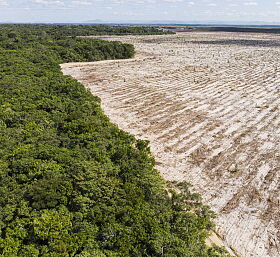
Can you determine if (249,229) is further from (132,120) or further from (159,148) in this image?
(132,120)

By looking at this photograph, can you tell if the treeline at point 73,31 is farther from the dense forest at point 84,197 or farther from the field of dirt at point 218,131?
the dense forest at point 84,197

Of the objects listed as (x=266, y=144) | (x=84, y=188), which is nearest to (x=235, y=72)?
(x=266, y=144)

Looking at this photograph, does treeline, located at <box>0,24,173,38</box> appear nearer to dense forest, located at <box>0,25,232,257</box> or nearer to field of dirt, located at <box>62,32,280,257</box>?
field of dirt, located at <box>62,32,280,257</box>

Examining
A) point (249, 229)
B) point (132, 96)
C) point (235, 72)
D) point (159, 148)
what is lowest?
point (249, 229)

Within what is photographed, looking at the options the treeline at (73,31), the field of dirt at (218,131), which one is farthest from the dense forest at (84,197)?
the treeline at (73,31)

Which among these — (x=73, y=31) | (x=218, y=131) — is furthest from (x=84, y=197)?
(x=73, y=31)

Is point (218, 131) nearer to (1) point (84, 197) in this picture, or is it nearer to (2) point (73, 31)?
(1) point (84, 197)
